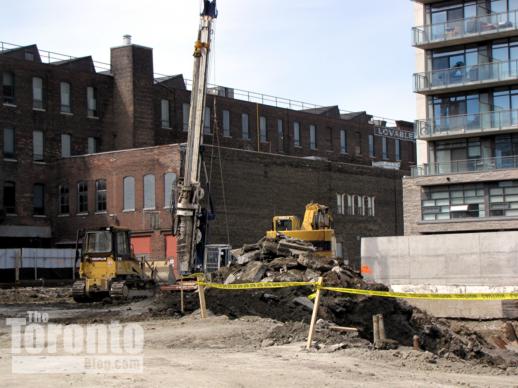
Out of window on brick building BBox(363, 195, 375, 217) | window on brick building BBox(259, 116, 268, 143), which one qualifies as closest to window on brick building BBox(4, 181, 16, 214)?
window on brick building BBox(259, 116, 268, 143)

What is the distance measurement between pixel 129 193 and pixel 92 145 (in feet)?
31.2

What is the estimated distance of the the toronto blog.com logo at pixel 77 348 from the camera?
47.0 feet

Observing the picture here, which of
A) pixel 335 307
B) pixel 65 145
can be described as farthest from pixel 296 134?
pixel 335 307

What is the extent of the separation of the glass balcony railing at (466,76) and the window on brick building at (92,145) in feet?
81.0

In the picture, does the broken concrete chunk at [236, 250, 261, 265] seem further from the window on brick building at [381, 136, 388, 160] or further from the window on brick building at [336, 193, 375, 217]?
the window on brick building at [381, 136, 388, 160]

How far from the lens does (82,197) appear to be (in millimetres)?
58219

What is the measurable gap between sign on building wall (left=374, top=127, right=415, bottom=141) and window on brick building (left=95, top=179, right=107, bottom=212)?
37.5 meters

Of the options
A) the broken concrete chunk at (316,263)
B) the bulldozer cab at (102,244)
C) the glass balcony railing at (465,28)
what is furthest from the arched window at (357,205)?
the broken concrete chunk at (316,263)

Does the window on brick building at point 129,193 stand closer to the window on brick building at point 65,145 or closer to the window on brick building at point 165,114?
the window on brick building at point 65,145

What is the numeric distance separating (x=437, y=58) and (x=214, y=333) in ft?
116

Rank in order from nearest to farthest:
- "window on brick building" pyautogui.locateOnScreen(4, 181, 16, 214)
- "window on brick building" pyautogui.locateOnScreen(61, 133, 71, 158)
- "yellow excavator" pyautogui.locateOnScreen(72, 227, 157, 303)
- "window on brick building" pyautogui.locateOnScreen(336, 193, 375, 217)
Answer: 1. "yellow excavator" pyautogui.locateOnScreen(72, 227, 157, 303)
2. "window on brick building" pyautogui.locateOnScreen(4, 181, 16, 214)
3. "window on brick building" pyautogui.locateOnScreen(61, 133, 71, 158)
4. "window on brick building" pyautogui.locateOnScreen(336, 193, 375, 217)

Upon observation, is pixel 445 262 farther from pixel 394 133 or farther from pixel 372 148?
pixel 394 133

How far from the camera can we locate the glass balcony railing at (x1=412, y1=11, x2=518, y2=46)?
46844 mm

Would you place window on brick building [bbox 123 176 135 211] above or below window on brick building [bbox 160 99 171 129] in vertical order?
below
